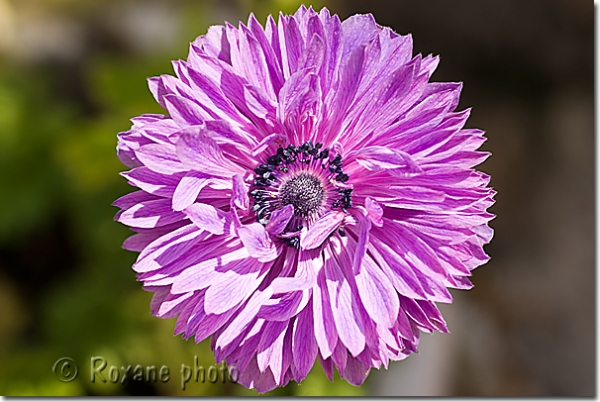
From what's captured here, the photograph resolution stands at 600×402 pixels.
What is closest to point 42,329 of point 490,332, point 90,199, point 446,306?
point 90,199

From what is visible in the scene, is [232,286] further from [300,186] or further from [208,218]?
[300,186]

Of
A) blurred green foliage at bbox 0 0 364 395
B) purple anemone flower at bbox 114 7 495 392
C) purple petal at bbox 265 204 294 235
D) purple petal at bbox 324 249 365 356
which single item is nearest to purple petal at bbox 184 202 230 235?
purple anemone flower at bbox 114 7 495 392

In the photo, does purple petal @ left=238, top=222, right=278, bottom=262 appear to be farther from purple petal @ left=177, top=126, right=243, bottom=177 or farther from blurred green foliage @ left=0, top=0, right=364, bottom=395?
blurred green foliage @ left=0, top=0, right=364, bottom=395

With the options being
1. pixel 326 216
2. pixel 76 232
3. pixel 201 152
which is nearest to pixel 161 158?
pixel 201 152

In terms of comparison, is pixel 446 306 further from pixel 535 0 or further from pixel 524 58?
pixel 535 0

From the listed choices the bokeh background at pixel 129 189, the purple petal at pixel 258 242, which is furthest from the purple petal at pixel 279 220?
the bokeh background at pixel 129 189

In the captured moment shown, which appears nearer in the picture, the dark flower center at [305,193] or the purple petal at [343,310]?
the purple petal at [343,310]

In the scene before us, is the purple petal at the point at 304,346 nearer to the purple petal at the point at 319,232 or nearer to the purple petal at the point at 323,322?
the purple petal at the point at 323,322
